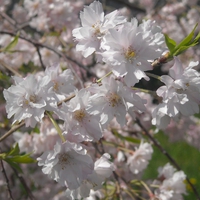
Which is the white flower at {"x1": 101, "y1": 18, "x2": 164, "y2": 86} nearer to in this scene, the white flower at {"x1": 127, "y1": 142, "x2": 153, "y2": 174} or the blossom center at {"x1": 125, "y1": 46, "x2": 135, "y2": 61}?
the blossom center at {"x1": 125, "y1": 46, "x2": 135, "y2": 61}

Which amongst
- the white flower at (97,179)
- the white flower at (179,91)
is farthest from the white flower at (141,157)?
the white flower at (179,91)

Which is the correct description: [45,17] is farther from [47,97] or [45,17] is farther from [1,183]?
[47,97]

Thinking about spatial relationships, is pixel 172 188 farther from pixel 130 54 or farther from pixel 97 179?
pixel 130 54

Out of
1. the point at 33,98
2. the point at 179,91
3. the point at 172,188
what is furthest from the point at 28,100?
the point at 172,188

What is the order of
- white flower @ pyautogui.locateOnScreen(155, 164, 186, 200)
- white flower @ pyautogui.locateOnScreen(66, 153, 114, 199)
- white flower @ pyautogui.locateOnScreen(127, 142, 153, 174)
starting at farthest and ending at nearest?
white flower @ pyautogui.locateOnScreen(127, 142, 153, 174) → white flower @ pyautogui.locateOnScreen(155, 164, 186, 200) → white flower @ pyautogui.locateOnScreen(66, 153, 114, 199)

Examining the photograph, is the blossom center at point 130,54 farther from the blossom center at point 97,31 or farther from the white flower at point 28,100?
the white flower at point 28,100

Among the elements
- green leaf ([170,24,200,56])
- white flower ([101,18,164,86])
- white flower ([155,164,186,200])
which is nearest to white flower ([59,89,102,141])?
white flower ([101,18,164,86])
